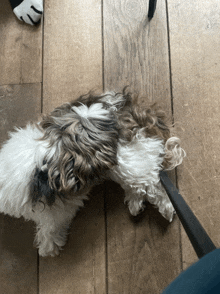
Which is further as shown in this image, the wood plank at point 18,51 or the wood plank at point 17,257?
the wood plank at point 18,51

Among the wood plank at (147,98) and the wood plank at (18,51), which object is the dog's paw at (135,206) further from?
the wood plank at (18,51)

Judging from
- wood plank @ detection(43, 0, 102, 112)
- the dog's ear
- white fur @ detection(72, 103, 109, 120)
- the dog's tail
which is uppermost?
wood plank @ detection(43, 0, 102, 112)

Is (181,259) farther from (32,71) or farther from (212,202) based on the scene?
(32,71)

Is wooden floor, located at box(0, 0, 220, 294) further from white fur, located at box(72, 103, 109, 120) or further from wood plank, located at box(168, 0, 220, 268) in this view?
white fur, located at box(72, 103, 109, 120)

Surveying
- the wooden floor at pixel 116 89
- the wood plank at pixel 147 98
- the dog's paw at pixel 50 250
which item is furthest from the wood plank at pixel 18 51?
the dog's paw at pixel 50 250

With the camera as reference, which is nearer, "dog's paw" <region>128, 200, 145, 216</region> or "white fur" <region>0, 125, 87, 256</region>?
"white fur" <region>0, 125, 87, 256</region>

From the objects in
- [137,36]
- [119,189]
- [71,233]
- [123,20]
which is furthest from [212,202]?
[123,20]

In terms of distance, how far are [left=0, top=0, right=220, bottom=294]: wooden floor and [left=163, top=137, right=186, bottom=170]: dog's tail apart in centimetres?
8

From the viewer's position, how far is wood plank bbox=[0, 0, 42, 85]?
4.66ft

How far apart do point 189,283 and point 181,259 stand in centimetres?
82

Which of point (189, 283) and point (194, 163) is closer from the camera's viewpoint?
point (189, 283)

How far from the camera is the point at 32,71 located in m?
1.42

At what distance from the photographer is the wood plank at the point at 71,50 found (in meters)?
1.38

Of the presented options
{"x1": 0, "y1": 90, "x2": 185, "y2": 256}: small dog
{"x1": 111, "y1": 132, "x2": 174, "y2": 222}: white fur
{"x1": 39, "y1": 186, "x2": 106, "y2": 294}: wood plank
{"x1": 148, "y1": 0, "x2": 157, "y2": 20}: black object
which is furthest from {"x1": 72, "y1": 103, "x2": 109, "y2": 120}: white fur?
{"x1": 148, "y1": 0, "x2": 157, "y2": 20}: black object
